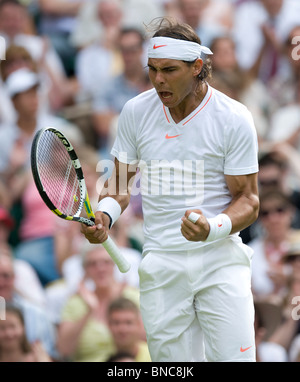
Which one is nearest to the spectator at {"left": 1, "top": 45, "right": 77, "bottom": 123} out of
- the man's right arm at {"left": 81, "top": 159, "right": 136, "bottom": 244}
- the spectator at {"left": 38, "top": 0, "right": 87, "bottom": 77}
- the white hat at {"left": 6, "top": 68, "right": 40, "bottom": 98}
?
the white hat at {"left": 6, "top": 68, "right": 40, "bottom": 98}

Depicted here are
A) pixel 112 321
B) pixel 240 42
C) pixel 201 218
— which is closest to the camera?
pixel 201 218

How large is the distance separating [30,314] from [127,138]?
9.58 feet

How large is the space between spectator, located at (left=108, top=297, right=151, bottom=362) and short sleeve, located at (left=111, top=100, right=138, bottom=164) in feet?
8.09

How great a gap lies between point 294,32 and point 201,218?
505 cm

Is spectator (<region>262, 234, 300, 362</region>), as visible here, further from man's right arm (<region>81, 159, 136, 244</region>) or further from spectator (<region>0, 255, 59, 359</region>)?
man's right arm (<region>81, 159, 136, 244</region>)

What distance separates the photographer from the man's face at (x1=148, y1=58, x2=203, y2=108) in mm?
4785

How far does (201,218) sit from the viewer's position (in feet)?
15.0

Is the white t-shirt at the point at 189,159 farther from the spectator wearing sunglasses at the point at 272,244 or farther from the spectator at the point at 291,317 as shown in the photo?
the spectator wearing sunglasses at the point at 272,244

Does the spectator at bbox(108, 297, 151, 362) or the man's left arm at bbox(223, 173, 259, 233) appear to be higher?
the man's left arm at bbox(223, 173, 259, 233)

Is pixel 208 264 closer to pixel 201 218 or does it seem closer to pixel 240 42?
pixel 201 218

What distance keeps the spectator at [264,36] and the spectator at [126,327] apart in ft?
10.7

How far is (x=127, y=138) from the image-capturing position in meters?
5.15

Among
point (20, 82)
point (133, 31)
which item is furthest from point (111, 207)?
point (133, 31)
